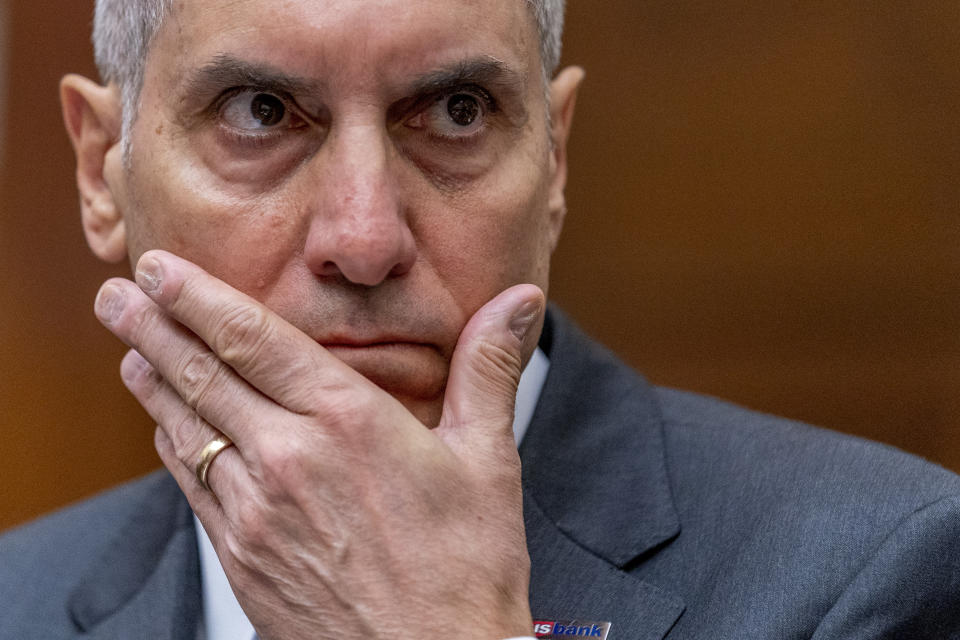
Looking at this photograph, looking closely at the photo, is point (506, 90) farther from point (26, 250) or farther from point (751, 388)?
point (26, 250)

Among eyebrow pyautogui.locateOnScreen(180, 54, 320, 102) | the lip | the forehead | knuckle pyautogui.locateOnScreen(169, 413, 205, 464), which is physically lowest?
knuckle pyautogui.locateOnScreen(169, 413, 205, 464)

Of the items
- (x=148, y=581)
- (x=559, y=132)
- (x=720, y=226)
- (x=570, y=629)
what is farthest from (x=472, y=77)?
(x=720, y=226)

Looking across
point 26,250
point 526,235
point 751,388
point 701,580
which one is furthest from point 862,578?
point 26,250

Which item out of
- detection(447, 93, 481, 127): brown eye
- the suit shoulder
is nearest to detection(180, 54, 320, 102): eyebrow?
detection(447, 93, 481, 127): brown eye

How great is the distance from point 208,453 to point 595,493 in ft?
2.27

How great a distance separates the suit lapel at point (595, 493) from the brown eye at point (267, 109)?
2.40ft

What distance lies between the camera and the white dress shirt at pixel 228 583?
2086 mm

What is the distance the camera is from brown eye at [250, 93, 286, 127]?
1.77 metres

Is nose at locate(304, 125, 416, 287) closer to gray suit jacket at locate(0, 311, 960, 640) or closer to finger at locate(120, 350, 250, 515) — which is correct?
finger at locate(120, 350, 250, 515)

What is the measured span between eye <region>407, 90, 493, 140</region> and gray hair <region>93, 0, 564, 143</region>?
20 cm

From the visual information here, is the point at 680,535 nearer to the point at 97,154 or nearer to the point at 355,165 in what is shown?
the point at 355,165

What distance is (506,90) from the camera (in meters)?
1.86

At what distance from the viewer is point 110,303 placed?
A: 1784mm

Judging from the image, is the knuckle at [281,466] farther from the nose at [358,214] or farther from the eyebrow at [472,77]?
the eyebrow at [472,77]
